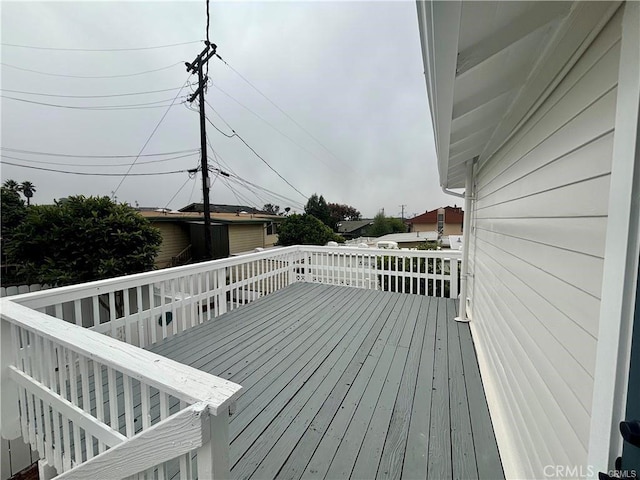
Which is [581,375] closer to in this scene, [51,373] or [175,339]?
[51,373]

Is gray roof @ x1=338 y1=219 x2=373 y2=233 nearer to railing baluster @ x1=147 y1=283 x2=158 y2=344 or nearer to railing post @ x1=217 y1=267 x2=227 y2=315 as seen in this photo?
railing post @ x1=217 y1=267 x2=227 y2=315

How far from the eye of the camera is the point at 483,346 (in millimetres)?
2645

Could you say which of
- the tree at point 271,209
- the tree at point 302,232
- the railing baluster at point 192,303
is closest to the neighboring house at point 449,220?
the tree at point 302,232

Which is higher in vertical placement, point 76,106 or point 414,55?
point 76,106

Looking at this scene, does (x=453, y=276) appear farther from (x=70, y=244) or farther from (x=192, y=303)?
(x=70, y=244)

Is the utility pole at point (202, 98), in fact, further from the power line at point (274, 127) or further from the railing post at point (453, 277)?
the railing post at point (453, 277)

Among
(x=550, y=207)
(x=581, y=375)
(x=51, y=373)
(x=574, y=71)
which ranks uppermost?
(x=574, y=71)

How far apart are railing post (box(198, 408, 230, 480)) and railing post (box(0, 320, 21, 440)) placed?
2.15 m

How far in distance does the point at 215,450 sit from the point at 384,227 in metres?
36.9

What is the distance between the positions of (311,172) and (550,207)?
81.5 ft

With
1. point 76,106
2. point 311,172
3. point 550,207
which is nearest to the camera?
point 550,207

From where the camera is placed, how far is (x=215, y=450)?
89 cm

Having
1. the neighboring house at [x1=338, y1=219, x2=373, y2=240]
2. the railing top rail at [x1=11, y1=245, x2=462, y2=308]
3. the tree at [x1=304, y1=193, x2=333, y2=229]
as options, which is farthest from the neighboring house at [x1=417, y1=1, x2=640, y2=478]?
the neighboring house at [x1=338, y1=219, x2=373, y2=240]

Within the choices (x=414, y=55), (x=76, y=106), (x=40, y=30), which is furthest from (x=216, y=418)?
(x=76, y=106)
